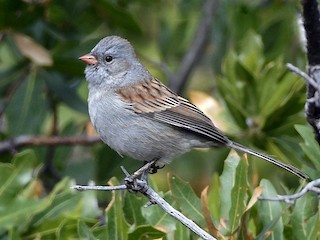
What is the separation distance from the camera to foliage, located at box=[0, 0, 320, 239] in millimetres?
3867

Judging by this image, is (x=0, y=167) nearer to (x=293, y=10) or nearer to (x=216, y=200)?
(x=216, y=200)

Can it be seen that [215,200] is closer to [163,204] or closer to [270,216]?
[270,216]

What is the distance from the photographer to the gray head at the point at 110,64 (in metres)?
4.66

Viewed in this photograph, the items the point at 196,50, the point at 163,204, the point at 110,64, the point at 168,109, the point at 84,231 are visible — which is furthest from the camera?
the point at 196,50

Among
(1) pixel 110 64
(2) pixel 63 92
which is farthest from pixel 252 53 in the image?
(2) pixel 63 92

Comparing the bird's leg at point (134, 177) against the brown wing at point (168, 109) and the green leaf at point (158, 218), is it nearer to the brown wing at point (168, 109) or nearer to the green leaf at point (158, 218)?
the green leaf at point (158, 218)

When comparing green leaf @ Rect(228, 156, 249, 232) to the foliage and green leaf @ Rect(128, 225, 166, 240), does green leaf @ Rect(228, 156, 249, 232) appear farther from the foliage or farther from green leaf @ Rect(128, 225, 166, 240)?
green leaf @ Rect(128, 225, 166, 240)

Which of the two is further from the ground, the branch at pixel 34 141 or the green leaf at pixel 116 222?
the green leaf at pixel 116 222

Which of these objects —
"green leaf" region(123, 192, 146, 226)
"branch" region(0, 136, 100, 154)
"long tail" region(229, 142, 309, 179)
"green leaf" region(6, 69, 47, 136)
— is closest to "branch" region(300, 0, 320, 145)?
"long tail" region(229, 142, 309, 179)

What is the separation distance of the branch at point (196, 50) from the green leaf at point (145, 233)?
93.1 inches

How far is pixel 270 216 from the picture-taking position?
3885 mm

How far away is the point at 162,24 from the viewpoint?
21.5 feet

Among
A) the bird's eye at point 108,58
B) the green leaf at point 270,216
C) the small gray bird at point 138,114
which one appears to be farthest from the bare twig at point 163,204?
the bird's eye at point 108,58

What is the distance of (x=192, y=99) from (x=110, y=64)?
3.07ft
